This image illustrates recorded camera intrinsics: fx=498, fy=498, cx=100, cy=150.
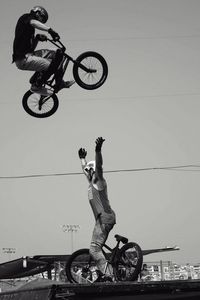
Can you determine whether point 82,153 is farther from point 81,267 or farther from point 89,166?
point 81,267

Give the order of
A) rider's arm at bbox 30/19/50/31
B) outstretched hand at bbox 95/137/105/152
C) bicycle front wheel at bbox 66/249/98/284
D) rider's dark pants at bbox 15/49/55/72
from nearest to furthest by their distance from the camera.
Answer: rider's arm at bbox 30/19/50/31, outstretched hand at bbox 95/137/105/152, rider's dark pants at bbox 15/49/55/72, bicycle front wheel at bbox 66/249/98/284

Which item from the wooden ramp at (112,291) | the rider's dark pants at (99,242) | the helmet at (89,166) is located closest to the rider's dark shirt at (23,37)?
the helmet at (89,166)

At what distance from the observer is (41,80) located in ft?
26.3

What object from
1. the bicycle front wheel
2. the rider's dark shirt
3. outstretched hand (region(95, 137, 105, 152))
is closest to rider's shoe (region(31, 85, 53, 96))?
the rider's dark shirt

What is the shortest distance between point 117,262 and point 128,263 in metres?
0.16

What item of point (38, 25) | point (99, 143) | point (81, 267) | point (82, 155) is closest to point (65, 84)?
point (82, 155)

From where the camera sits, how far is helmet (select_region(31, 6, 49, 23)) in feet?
22.6

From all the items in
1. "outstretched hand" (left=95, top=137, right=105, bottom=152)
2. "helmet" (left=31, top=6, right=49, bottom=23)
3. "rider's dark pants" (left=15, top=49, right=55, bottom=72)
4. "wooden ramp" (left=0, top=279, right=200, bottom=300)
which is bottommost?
"wooden ramp" (left=0, top=279, right=200, bottom=300)

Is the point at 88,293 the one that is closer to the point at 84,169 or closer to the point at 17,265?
the point at 84,169

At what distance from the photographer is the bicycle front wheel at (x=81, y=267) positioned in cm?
770

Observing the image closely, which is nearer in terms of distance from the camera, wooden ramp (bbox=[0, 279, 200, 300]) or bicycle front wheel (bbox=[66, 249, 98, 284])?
wooden ramp (bbox=[0, 279, 200, 300])

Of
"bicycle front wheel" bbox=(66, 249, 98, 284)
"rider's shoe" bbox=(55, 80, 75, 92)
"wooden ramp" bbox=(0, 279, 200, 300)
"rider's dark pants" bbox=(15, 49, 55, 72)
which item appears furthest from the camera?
"rider's shoe" bbox=(55, 80, 75, 92)

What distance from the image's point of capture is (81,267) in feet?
25.8

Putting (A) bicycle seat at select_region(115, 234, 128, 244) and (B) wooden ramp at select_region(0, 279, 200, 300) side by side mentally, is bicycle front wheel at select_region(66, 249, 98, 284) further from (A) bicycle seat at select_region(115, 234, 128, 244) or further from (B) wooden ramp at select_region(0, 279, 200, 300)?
(B) wooden ramp at select_region(0, 279, 200, 300)
